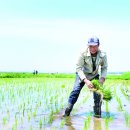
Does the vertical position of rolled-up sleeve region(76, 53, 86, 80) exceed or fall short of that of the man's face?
it falls short

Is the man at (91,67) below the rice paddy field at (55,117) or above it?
above

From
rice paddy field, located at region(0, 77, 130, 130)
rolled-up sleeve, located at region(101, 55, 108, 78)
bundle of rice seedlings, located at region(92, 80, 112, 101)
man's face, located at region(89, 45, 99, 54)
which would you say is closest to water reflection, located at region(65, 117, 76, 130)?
rice paddy field, located at region(0, 77, 130, 130)

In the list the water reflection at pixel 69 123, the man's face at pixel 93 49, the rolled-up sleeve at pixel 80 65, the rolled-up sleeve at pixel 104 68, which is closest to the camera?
the water reflection at pixel 69 123

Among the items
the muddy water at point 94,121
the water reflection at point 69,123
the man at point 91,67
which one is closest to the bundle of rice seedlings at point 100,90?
the man at point 91,67

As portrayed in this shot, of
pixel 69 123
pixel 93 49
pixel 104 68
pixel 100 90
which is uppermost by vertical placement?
pixel 93 49

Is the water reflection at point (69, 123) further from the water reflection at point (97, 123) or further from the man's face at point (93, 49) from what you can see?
the man's face at point (93, 49)

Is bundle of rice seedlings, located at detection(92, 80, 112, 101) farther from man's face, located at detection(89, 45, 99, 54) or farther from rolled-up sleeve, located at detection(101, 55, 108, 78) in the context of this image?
man's face, located at detection(89, 45, 99, 54)

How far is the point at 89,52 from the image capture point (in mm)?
6609

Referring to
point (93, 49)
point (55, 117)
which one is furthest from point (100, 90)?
point (55, 117)

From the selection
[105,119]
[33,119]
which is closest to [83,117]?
[105,119]

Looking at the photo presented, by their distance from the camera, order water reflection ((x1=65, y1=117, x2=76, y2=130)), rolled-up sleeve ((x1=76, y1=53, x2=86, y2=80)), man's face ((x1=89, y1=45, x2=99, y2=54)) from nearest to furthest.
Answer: water reflection ((x1=65, y1=117, x2=76, y2=130)) < man's face ((x1=89, y1=45, x2=99, y2=54)) < rolled-up sleeve ((x1=76, y1=53, x2=86, y2=80))

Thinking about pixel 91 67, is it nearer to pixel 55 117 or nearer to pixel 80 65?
pixel 80 65

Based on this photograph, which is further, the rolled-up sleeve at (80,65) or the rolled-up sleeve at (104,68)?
the rolled-up sleeve at (104,68)

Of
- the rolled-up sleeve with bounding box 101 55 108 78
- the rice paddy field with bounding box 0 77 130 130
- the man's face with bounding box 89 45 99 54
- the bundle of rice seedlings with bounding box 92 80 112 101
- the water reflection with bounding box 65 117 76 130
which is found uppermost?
the man's face with bounding box 89 45 99 54
